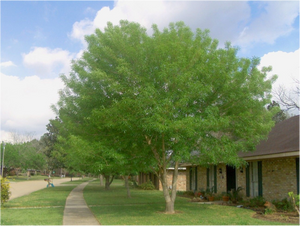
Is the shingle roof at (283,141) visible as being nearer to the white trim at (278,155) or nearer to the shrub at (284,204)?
the white trim at (278,155)

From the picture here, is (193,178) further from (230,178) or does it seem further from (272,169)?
(272,169)

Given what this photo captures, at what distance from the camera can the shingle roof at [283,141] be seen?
13.2 metres

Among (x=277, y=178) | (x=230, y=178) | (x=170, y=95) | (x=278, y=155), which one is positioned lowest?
(x=230, y=178)

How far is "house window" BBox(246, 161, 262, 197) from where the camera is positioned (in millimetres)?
15797

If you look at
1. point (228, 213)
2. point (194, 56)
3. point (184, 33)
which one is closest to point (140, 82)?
point (194, 56)

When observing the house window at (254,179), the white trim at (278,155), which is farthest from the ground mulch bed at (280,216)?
the house window at (254,179)

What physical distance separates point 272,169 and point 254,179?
1.73 meters

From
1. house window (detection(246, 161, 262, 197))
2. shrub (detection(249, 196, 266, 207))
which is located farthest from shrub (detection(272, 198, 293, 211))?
house window (detection(246, 161, 262, 197))

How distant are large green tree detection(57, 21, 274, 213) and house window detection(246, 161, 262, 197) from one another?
289 cm

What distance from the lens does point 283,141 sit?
14484 millimetres

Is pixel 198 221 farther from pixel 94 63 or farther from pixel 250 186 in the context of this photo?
pixel 94 63

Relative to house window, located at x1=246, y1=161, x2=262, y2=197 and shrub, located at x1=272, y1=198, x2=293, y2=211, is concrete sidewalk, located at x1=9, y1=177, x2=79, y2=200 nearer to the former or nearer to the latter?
house window, located at x1=246, y1=161, x2=262, y2=197

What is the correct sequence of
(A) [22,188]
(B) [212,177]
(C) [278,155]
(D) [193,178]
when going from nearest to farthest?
(C) [278,155] < (B) [212,177] < (D) [193,178] < (A) [22,188]

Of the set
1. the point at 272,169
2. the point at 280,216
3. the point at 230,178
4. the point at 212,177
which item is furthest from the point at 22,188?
the point at 280,216
